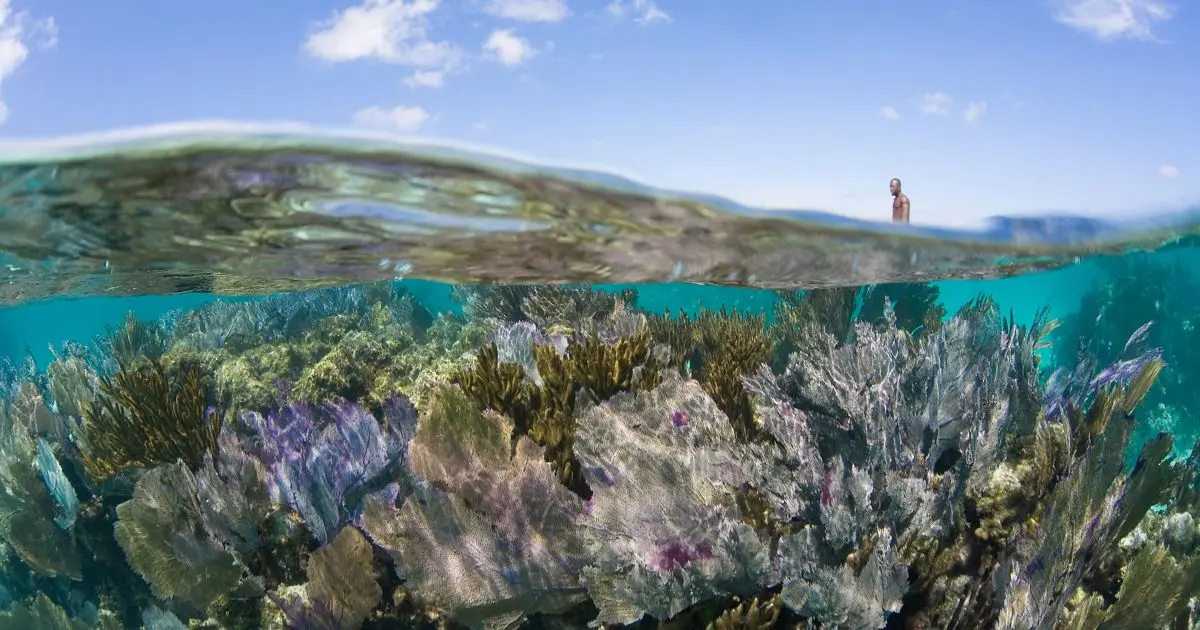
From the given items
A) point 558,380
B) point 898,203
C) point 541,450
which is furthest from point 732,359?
point 898,203

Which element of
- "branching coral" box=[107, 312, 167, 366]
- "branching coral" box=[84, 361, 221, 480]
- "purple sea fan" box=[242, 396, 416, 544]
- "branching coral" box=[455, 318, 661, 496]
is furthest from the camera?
"branching coral" box=[107, 312, 167, 366]

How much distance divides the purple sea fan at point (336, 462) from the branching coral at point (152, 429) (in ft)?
3.03

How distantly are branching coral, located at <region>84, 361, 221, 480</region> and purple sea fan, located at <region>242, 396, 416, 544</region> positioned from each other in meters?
0.92

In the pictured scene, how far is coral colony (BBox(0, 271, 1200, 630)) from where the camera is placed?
13.9 ft

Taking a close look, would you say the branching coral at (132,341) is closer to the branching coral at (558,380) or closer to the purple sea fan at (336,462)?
the purple sea fan at (336,462)

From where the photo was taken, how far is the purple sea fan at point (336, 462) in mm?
5578

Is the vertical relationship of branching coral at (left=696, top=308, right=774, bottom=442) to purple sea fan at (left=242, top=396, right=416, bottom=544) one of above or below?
above

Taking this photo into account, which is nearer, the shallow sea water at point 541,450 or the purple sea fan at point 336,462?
the shallow sea water at point 541,450

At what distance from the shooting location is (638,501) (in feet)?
15.0

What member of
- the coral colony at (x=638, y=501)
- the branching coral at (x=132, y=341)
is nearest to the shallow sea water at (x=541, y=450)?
the coral colony at (x=638, y=501)

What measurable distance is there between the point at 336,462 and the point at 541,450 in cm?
196

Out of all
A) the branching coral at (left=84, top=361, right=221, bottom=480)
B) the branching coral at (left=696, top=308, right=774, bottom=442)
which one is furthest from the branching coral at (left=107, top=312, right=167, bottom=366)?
the branching coral at (left=696, top=308, right=774, bottom=442)

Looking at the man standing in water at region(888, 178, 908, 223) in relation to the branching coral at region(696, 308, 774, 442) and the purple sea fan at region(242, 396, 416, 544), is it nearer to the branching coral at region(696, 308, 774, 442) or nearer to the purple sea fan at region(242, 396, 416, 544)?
the branching coral at region(696, 308, 774, 442)

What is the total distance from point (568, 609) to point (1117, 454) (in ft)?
13.1
